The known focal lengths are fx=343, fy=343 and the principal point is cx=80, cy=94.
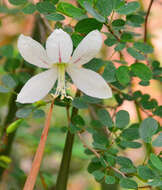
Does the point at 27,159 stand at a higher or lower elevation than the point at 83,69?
lower

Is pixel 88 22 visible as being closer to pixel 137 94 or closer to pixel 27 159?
pixel 137 94

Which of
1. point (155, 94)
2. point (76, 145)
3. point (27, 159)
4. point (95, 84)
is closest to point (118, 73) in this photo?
point (95, 84)

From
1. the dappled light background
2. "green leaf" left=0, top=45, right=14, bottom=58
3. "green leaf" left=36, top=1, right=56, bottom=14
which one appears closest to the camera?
"green leaf" left=36, top=1, right=56, bottom=14

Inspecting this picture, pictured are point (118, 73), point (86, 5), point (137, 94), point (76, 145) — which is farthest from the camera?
point (76, 145)

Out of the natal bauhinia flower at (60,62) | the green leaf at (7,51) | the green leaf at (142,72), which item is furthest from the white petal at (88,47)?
the green leaf at (7,51)

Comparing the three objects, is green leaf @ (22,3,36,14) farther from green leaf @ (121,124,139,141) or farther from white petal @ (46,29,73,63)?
green leaf @ (121,124,139,141)

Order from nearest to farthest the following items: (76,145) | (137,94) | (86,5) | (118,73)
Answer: (86,5)
(118,73)
(137,94)
(76,145)

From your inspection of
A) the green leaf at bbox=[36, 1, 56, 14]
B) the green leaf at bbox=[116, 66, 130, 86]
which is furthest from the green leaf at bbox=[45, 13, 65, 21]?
the green leaf at bbox=[116, 66, 130, 86]
